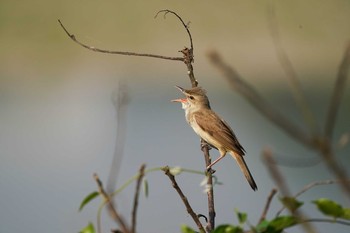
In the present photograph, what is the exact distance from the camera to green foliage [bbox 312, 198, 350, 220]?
120 cm

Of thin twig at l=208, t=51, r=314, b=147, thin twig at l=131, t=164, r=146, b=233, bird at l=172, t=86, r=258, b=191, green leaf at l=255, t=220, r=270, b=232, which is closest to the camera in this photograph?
thin twig at l=208, t=51, r=314, b=147

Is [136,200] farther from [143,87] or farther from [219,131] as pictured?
[143,87]

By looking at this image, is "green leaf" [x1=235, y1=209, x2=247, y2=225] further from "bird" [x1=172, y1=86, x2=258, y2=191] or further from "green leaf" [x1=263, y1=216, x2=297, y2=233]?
"bird" [x1=172, y1=86, x2=258, y2=191]

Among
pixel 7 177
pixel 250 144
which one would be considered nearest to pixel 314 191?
pixel 250 144

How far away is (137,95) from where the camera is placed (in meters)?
11.6

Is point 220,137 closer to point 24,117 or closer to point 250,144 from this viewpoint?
point 250,144

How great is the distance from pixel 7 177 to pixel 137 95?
11.7 ft

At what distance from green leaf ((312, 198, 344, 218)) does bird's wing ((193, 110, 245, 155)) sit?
3.05 metres

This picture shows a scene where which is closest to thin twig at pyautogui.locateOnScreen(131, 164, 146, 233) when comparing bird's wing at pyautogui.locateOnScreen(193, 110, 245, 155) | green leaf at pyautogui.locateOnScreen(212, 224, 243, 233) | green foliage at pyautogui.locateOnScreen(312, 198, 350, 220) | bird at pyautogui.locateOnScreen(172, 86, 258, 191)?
green leaf at pyautogui.locateOnScreen(212, 224, 243, 233)

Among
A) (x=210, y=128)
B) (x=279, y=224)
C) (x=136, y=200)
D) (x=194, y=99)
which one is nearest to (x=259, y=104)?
(x=136, y=200)

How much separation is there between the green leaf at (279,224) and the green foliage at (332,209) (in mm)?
54

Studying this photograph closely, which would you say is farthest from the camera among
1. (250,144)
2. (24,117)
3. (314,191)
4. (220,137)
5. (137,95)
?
(137,95)

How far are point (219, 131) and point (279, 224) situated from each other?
314 cm

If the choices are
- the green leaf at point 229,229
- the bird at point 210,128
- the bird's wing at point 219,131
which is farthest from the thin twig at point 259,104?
the bird's wing at point 219,131
